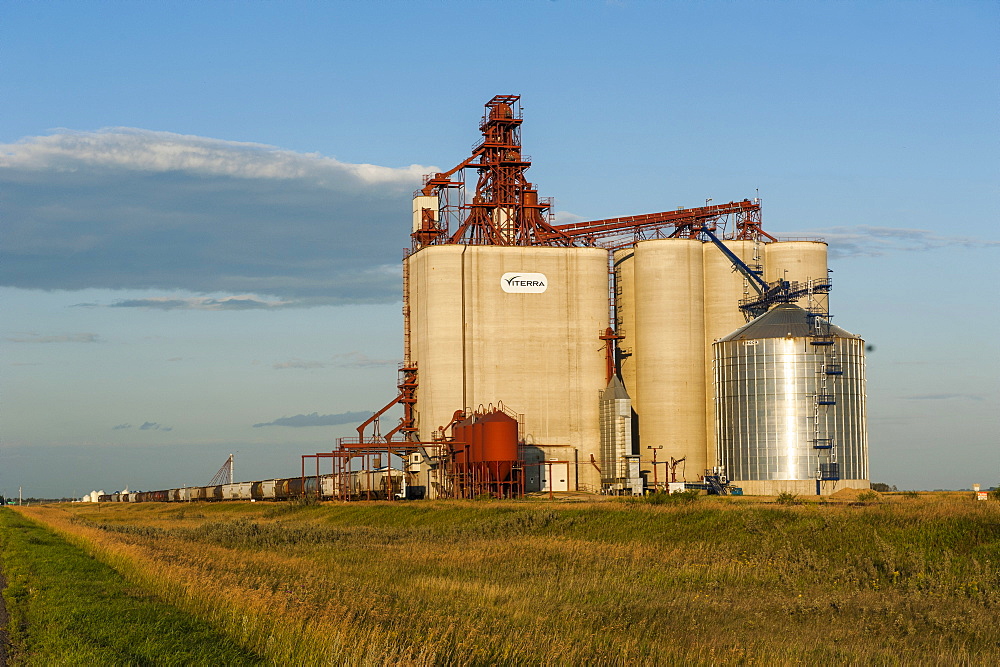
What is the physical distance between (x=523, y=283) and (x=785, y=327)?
25.8 metres

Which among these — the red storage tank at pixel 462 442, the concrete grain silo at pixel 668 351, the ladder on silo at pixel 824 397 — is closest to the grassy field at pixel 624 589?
the red storage tank at pixel 462 442

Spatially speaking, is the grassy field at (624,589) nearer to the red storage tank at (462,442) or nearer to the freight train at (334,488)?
the red storage tank at (462,442)

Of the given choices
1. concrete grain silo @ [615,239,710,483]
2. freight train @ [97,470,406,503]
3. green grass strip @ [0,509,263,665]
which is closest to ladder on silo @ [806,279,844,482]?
concrete grain silo @ [615,239,710,483]

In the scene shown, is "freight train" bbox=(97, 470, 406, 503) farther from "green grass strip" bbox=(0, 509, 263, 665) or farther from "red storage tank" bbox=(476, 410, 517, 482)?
"green grass strip" bbox=(0, 509, 263, 665)

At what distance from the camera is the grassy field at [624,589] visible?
63.4 feet

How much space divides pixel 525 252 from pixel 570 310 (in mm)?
7295

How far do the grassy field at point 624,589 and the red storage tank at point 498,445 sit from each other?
3872 cm

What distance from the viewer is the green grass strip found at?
1777cm

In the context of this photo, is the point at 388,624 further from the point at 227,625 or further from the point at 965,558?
the point at 965,558

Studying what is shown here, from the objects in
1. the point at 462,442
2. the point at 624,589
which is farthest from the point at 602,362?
the point at 624,589

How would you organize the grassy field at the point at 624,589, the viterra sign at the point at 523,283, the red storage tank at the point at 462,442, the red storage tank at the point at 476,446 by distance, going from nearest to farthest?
1. the grassy field at the point at 624,589
2. the red storage tank at the point at 476,446
3. the red storage tank at the point at 462,442
4. the viterra sign at the point at 523,283

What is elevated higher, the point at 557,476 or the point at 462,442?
the point at 462,442

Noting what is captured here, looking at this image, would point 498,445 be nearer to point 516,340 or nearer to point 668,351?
point 516,340

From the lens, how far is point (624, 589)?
28.7 metres
